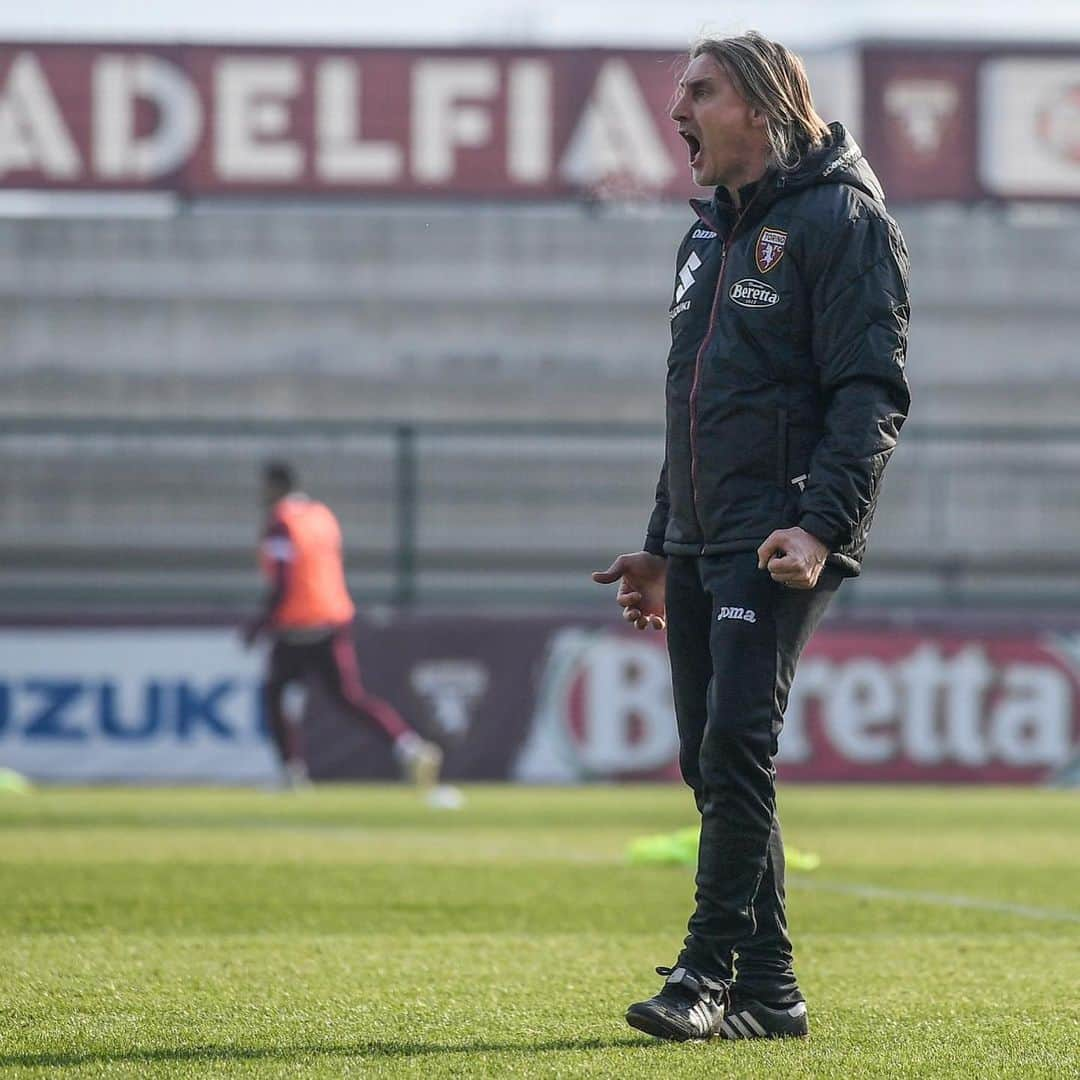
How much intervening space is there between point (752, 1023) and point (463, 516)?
58.7 ft

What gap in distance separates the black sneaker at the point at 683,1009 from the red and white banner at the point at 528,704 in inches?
405

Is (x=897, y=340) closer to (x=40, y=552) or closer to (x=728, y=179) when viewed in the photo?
(x=728, y=179)

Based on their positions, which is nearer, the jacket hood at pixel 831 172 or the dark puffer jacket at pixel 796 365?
the dark puffer jacket at pixel 796 365

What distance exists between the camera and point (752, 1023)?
4402 mm

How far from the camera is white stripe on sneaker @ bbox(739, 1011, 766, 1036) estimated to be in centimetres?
440

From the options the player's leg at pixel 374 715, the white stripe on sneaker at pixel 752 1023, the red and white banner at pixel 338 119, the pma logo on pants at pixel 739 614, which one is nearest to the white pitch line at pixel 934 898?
the white stripe on sneaker at pixel 752 1023

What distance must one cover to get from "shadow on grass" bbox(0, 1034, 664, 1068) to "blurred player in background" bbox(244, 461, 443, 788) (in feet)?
31.2

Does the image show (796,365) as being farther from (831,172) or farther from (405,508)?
(405,508)

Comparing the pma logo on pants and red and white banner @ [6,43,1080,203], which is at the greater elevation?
red and white banner @ [6,43,1080,203]

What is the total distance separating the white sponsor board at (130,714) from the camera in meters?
14.6

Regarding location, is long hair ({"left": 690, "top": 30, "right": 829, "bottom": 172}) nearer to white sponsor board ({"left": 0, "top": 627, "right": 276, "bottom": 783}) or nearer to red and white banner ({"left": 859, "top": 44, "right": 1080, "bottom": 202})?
white sponsor board ({"left": 0, "top": 627, "right": 276, "bottom": 783})

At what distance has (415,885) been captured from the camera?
7863 millimetres

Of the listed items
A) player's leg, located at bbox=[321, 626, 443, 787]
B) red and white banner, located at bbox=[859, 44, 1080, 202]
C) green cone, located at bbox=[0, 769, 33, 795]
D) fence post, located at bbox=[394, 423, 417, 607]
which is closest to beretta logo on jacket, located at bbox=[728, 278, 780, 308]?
player's leg, located at bbox=[321, 626, 443, 787]

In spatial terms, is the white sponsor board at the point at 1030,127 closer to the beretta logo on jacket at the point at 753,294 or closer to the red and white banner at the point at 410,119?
the red and white banner at the point at 410,119
